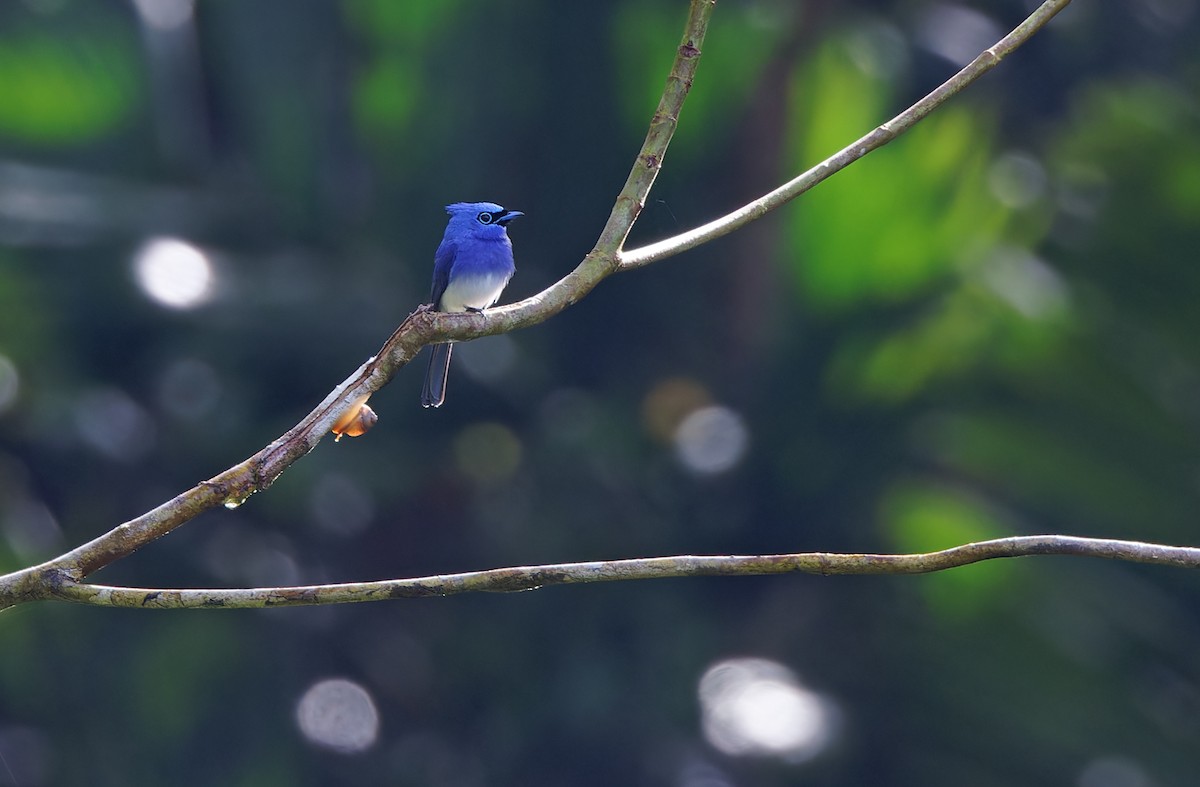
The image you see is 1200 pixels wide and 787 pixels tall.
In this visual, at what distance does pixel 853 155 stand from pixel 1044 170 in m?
4.15

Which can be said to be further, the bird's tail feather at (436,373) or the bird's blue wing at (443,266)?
the bird's blue wing at (443,266)

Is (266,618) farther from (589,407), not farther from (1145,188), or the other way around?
(1145,188)

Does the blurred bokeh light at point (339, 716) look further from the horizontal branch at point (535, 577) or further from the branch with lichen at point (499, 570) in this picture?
the horizontal branch at point (535, 577)

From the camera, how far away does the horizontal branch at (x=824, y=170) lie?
2543 mm

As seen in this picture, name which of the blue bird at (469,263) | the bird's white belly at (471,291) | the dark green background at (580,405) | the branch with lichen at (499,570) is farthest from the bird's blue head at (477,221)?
the branch with lichen at (499,570)

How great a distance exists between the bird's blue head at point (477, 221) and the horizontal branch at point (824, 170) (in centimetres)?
189

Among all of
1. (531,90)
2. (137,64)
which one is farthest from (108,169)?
(531,90)

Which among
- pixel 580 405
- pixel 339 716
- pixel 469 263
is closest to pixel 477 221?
pixel 469 263

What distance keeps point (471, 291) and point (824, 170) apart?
80.9 inches

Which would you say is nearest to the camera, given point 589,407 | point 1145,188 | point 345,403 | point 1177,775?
point 345,403

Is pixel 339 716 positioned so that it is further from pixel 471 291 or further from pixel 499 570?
pixel 499 570

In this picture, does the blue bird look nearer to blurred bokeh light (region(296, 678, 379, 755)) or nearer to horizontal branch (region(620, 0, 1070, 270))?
horizontal branch (region(620, 0, 1070, 270))

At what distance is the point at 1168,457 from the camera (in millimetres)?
5359

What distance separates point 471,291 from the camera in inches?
176
